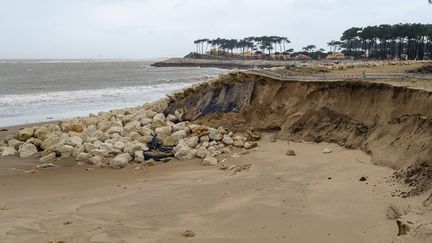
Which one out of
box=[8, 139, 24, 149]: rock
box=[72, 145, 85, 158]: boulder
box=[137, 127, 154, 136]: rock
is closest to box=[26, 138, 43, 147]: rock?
box=[8, 139, 24, 149]: rock

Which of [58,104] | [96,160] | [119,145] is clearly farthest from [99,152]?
[58,104]

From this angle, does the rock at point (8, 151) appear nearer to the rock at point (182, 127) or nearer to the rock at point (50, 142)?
the rock at point (50, 142)

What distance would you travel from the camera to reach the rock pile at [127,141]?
17.9 m

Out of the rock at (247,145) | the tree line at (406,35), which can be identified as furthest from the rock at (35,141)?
the tree line at (406,35)

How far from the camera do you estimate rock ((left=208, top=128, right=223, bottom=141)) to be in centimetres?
1936

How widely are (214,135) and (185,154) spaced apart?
7.01 feet

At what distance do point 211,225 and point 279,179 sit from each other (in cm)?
398

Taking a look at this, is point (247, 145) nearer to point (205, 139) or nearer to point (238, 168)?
point (205, 139)

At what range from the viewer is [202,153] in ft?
57.9

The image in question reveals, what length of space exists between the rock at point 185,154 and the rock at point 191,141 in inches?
33.8

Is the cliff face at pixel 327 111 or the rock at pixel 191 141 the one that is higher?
the cliff face at pixel 327 111

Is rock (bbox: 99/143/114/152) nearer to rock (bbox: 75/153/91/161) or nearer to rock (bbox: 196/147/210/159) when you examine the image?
Answer: rock (bbox: 75/153/91/161)

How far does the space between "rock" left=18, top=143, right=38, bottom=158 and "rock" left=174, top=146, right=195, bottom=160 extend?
618 cm

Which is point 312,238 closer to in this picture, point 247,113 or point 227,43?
point 247,113
